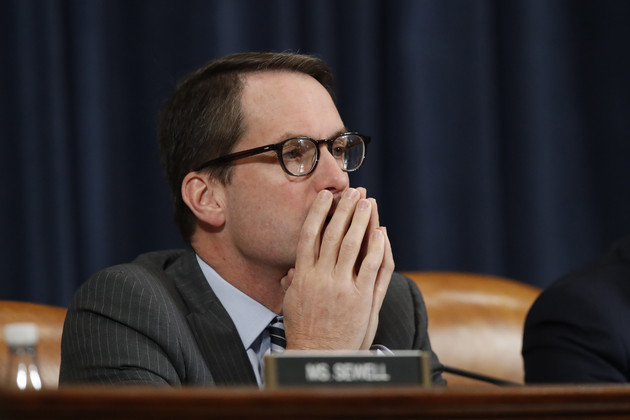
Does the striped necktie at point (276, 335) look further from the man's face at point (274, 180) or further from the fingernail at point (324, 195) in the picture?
the fingernail at point (324, 195)

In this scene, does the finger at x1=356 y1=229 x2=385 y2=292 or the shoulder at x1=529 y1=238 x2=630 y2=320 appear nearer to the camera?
the finger at x1=356 y1=229 x2=385 y2=292

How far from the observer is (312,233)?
1.57 metres

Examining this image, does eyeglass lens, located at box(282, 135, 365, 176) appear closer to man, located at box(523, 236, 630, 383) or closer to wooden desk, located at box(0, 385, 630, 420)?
man, located at box(523, 236, 630, 383)

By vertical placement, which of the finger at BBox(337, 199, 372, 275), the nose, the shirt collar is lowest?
the shirt collar

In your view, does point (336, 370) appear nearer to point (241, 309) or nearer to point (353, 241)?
point (353, 241)

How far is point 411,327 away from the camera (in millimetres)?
1770

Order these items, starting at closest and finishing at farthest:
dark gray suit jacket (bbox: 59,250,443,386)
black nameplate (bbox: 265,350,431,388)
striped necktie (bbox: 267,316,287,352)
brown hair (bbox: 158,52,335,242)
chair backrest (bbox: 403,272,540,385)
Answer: black nameplate (bbox: 265,350,431,388), dark gray suit jacket (bbox: 59,250,443,386), striped necktie (bbox: 267,316,287,352), brown hair (bbox: 158,52,335,242), chair backrest (bbox: 403,272,540,385)

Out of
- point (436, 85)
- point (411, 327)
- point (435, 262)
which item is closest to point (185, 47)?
point (436, 85)

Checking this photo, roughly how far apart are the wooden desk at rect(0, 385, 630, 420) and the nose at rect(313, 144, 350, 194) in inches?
37.7

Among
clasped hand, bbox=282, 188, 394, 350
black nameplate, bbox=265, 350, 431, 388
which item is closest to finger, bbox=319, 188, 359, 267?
clasped hand, bbox=282, 188, 394, 350

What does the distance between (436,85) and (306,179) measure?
1278mm

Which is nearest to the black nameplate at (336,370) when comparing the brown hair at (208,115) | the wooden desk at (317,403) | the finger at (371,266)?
the wooden desk at (317,403)

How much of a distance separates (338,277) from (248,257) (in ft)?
0.83

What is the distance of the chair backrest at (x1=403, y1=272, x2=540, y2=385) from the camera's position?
199 centimetres
